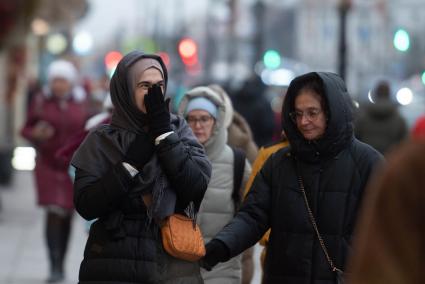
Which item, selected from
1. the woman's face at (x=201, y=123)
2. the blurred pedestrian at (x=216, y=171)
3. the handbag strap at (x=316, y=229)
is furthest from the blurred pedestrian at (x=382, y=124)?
the handbag strap at (x=316, y=229)

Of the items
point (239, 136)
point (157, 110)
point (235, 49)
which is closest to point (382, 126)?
point (239, 136)

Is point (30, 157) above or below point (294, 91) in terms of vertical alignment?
below

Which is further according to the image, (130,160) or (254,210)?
(254,210)

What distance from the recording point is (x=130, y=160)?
18.0ft

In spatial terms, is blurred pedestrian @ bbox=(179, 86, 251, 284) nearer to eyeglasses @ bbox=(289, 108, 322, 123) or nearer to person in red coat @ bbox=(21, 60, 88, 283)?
eyeglasses @ bbox=(289, 108, 322, 123)

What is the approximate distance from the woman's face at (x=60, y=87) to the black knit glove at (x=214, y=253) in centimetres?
593

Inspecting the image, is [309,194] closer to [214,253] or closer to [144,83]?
[214,253]

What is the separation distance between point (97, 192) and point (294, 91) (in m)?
1.11

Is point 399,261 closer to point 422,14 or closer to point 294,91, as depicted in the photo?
point 294,91

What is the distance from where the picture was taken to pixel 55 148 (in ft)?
37.5

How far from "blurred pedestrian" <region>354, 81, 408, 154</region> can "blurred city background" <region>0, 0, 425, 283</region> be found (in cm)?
115

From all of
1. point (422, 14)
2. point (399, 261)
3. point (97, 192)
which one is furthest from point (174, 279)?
point (422, 14)

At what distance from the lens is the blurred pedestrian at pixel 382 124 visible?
15336 millimetres

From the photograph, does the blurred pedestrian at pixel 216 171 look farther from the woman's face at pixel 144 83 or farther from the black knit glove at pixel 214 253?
the woman's face at pixel 144 83
